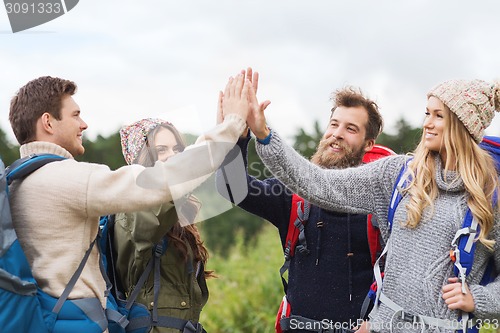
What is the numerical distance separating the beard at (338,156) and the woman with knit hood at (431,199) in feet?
2.37

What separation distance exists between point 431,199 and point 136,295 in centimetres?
167

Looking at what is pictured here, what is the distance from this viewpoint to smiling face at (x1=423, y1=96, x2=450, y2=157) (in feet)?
11.1

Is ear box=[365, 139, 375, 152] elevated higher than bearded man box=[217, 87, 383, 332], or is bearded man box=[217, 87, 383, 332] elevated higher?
ear box=[365, 139, 375, 152]

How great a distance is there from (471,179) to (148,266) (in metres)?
1.79

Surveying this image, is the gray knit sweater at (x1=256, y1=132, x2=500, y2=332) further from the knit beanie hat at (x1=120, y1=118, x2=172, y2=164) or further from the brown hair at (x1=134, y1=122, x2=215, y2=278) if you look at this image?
the knit beanie hat at (x1=120, y1=118, x2=172, y2=164)

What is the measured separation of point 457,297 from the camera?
3.14 m

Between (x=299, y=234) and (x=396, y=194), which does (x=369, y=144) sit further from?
(x=396, y=194)

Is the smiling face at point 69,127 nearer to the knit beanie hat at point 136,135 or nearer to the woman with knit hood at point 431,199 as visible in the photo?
the knit beanie hat at point 136,135

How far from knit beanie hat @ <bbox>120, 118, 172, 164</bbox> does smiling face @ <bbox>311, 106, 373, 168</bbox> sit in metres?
1.10

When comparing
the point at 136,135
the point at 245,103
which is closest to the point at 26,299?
the point at 136,135

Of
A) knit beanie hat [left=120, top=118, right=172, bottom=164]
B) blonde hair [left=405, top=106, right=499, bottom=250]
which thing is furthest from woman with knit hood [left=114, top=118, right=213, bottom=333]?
blonde hair [left=405, top=106, right=499, bottom=250]

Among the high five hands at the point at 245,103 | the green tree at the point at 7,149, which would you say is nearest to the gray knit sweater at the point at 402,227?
the high five hands at the point at 245,103

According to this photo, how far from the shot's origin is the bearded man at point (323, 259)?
13.2 ft

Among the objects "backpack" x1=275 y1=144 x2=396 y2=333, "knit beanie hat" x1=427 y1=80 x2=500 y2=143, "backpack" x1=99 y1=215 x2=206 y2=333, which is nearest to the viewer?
"knit beanie hat" x1=427 y1=80 x2=500 y2=143
